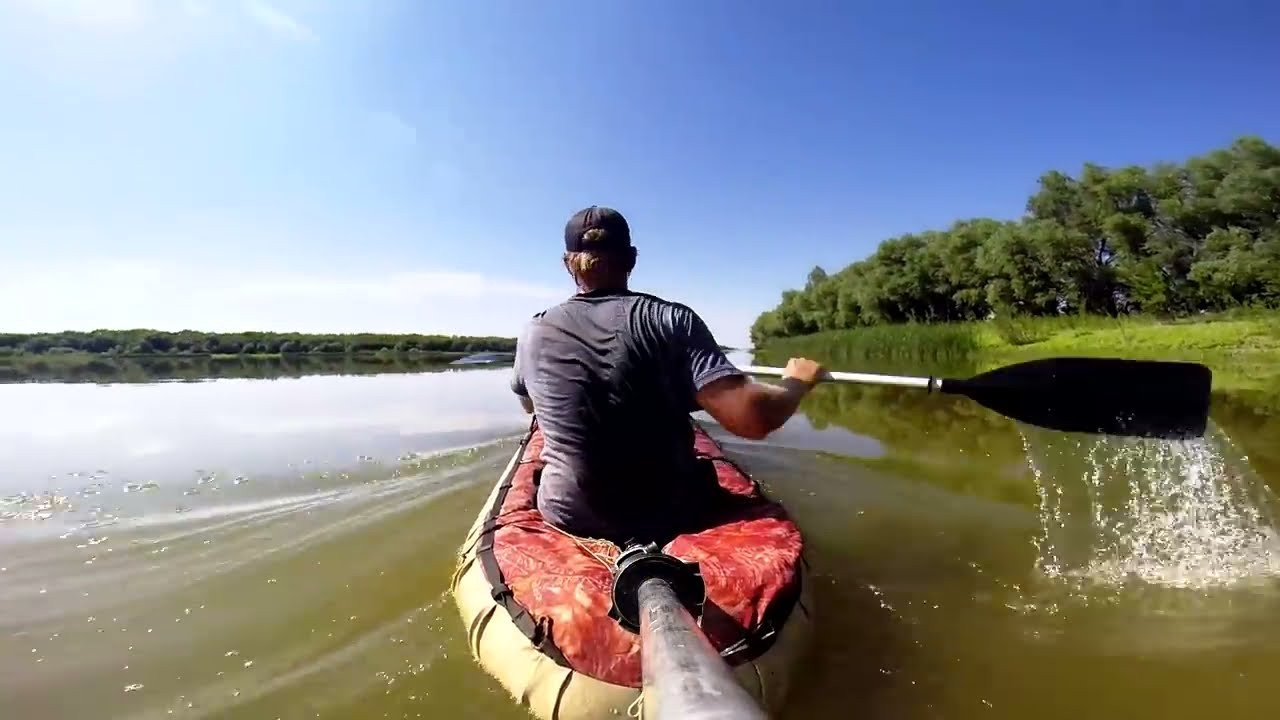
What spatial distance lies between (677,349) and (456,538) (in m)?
3.27

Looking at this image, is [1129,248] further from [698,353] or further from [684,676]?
[684,676]

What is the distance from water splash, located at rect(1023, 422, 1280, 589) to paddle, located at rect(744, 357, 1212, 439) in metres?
0.52

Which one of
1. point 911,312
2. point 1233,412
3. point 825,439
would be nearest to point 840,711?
point 825,439

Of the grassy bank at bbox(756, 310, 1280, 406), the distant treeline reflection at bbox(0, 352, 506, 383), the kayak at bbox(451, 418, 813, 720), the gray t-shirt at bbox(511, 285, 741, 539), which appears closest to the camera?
the kayak at bbox(451, 418, 813, 720)

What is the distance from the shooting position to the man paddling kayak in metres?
2.69

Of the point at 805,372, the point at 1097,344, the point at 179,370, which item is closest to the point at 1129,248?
the point at 1097,344

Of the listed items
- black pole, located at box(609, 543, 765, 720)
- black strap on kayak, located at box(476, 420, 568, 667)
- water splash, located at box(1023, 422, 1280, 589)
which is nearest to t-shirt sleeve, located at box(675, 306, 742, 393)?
black pole, located at box(609, 543, 765, 720)

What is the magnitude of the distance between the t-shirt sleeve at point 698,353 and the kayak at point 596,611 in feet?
1.60

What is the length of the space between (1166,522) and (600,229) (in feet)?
16.2

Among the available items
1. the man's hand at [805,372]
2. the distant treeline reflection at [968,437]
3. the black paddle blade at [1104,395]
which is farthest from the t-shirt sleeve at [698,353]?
the distant treeline reflection at [968,437]

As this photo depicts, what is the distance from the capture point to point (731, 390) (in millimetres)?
2578

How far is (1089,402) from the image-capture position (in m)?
3.88

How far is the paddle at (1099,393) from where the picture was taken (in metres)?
3.75

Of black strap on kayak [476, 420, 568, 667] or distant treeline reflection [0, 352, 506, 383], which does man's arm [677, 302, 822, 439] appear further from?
distant treeline reflection [0, 352, 506, 383]
